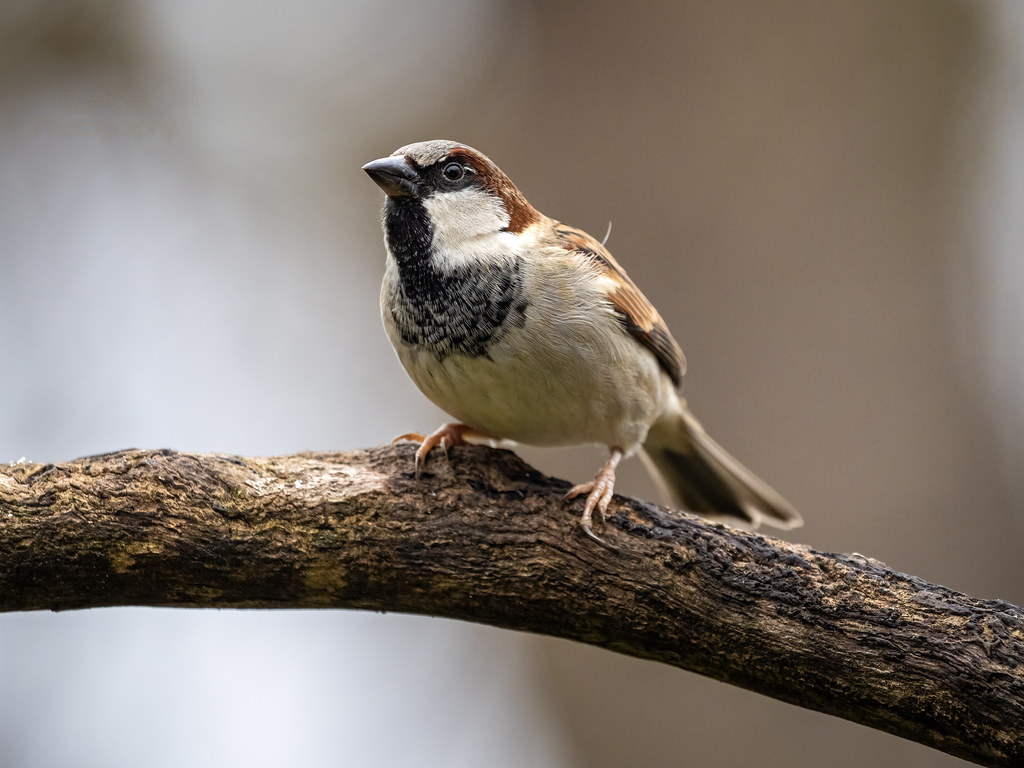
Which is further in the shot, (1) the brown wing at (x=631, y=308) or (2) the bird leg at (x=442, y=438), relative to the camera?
(1) the brown wing at (x=631, y=308)

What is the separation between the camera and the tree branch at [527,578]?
2.20 m

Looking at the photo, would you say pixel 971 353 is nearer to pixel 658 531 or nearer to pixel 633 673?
pixel 633 673

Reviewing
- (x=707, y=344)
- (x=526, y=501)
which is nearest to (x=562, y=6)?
(x=707, y=344)

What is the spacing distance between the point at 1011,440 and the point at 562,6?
333 centimetres

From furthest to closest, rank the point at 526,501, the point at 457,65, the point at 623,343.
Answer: the point at 457,65 < the point at 623,343 < the point at 526,501

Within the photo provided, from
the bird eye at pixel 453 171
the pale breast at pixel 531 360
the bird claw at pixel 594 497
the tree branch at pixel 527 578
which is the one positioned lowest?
the tree branch at pixel 527 578

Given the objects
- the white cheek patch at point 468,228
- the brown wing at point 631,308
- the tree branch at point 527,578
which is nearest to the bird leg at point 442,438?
the tree branch at point 527,578

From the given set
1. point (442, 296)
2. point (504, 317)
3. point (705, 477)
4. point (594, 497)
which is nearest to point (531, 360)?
point (504, 317)

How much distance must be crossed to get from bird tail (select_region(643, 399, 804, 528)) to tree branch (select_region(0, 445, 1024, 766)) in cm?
120

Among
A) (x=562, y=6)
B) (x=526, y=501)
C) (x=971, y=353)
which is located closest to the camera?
(x=526, y=501)

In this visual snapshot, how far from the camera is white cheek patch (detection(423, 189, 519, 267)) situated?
291cm

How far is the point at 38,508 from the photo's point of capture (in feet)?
7.38

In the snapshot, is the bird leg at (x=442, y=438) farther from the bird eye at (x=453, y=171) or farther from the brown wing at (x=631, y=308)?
the bird eye at (x=453, y=171)

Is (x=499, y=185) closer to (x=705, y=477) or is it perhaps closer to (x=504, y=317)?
(x=504, y=317)
